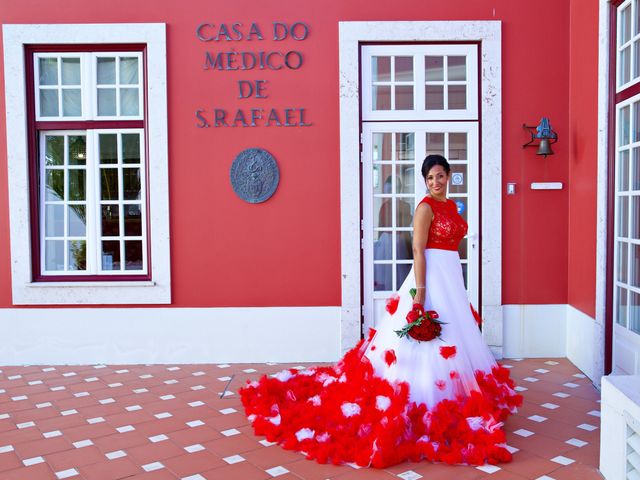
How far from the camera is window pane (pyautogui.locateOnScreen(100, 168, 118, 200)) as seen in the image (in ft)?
17.7

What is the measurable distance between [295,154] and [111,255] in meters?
1.89

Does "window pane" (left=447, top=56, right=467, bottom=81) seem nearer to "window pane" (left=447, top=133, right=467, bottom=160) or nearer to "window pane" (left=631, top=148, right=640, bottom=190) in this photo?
"window pane" (left=447, top=133, right=467, bottom=160)

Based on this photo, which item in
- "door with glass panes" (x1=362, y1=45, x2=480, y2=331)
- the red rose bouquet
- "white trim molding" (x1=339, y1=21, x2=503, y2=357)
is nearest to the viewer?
the red rose bouquet

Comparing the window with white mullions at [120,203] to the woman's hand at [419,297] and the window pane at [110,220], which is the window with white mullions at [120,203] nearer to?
the window pane at [110,220]

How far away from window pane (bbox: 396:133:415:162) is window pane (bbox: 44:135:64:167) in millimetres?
3012

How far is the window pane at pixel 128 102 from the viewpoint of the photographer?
5359 mm

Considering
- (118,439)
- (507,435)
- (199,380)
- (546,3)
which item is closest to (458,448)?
(507,435)

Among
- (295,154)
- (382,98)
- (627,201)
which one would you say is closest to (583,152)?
(627,201)

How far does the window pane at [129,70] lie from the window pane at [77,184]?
0.90 m

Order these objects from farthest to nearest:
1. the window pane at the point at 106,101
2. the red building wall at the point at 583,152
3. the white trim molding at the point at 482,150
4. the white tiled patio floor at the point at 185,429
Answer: the window pane at the point at 106,101, the white trim molding at the point at 482,150, the red building wall at the point at 583,152, the white tiled patio floor at the point at 185,429

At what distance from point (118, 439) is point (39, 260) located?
2.45 m

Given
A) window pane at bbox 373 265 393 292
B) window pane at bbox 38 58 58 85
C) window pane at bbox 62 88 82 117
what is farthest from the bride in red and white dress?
window pane at bbox 38 58 58 85

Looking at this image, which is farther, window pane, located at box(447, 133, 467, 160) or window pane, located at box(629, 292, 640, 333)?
window pane, located at box(447, 133, 467, 160)

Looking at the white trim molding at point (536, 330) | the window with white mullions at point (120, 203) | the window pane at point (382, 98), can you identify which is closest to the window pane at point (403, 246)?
the white trim molding at point (536, 330)
